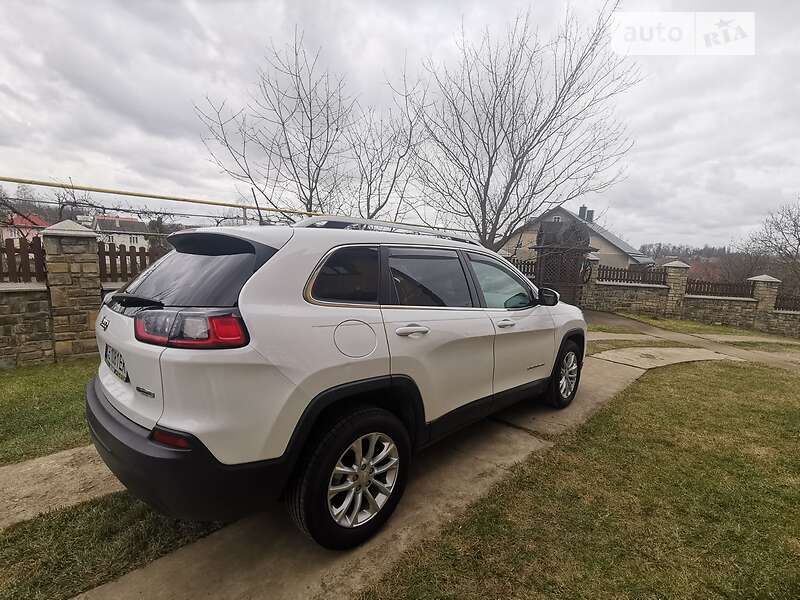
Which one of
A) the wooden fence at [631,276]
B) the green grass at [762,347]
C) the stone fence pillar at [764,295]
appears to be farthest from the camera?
the stone fence pillar at [764,295]

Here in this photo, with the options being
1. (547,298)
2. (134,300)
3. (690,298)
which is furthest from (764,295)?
(134,300)

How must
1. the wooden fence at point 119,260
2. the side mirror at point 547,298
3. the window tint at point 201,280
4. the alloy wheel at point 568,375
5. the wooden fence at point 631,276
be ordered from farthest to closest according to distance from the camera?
the wooden fence at point 631,276 < the wooden fence at point 119,260 < the alloy wheel at point 568,375 < the side mirror at point 547,298 < the window tint at point 201,280

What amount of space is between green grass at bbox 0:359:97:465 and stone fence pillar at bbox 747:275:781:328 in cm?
2227

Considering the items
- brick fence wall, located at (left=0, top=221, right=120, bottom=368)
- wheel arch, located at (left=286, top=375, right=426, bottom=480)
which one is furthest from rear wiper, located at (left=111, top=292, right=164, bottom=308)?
brick fence wall, located at (left=0, top=221, right=120, bottom=368)

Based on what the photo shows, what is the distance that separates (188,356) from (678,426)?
441cm

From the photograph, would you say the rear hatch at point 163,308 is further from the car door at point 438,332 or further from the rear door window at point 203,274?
the car door at point 438,332

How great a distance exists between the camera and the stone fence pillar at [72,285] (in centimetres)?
519

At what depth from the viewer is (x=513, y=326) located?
3098 millimetres

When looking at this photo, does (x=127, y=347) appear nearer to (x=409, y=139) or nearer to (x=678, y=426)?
(x=678, y=426)

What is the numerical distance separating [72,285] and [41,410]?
2.43 m

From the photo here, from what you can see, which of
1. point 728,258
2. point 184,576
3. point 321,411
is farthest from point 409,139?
point 728,258

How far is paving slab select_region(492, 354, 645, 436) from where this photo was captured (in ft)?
11.9

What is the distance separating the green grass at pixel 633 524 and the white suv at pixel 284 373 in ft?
1.71

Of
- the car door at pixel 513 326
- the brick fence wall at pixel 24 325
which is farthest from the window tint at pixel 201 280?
the brick fence wall at pixel 24 325
